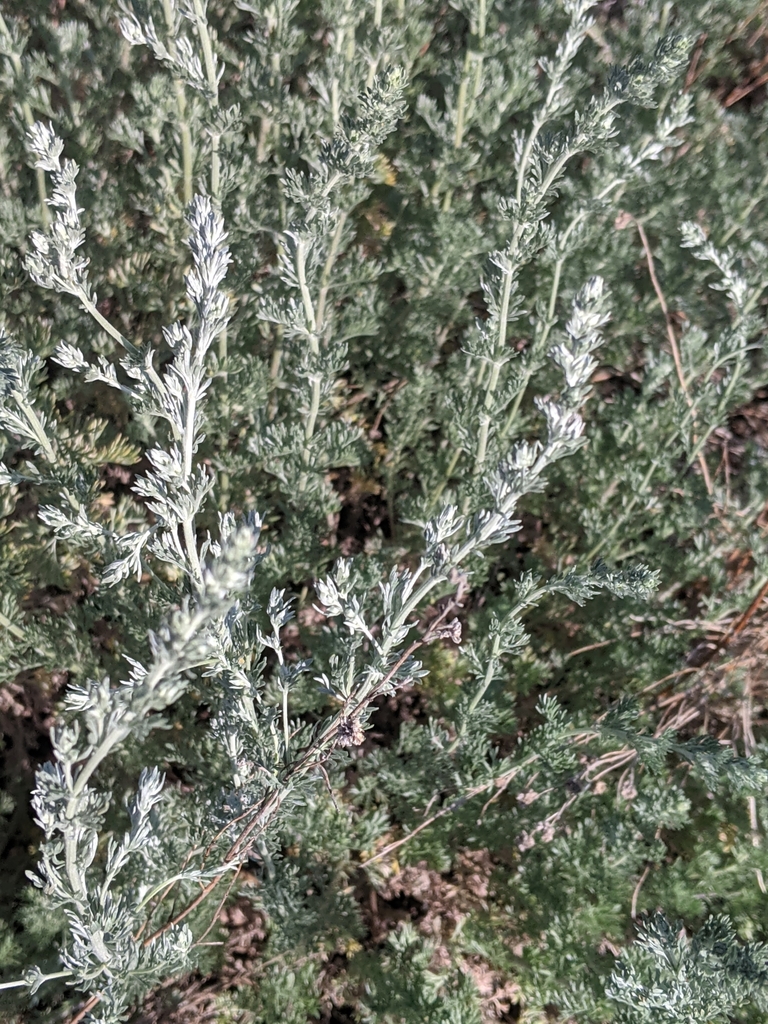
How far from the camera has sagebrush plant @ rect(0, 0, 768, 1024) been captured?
1.85 m

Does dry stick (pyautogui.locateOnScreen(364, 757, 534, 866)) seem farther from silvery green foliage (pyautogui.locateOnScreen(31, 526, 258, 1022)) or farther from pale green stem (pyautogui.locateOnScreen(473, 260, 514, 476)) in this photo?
pale green stem (pyautogui.locateOnScreen(473, 260, 514, 476))

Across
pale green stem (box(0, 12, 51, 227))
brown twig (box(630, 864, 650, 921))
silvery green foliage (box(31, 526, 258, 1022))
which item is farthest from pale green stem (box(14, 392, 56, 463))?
brown twig (box(630, 864, 650, 921))

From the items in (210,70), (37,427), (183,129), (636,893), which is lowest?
(636,893)

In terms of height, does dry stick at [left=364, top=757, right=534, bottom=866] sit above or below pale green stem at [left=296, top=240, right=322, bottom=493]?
below

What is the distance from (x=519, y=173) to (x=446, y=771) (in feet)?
6.63

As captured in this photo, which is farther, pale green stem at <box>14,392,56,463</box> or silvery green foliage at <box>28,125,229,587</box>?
pale green stem at <box>14,392,56,463</box>

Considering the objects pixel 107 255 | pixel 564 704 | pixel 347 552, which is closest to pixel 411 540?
pixel 347 552

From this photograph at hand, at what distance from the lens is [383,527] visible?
12.8 ft

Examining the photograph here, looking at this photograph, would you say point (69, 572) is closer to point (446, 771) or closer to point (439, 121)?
point (446, 771)

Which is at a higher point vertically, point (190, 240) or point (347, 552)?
point (190, 240)

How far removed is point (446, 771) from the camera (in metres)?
2.72

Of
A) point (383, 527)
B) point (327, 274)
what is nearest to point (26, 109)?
point (327, 274)

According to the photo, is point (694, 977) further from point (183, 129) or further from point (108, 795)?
point (183, 129)

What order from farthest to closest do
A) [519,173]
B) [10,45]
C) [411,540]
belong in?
[411,540], [10,45], [519,173]
